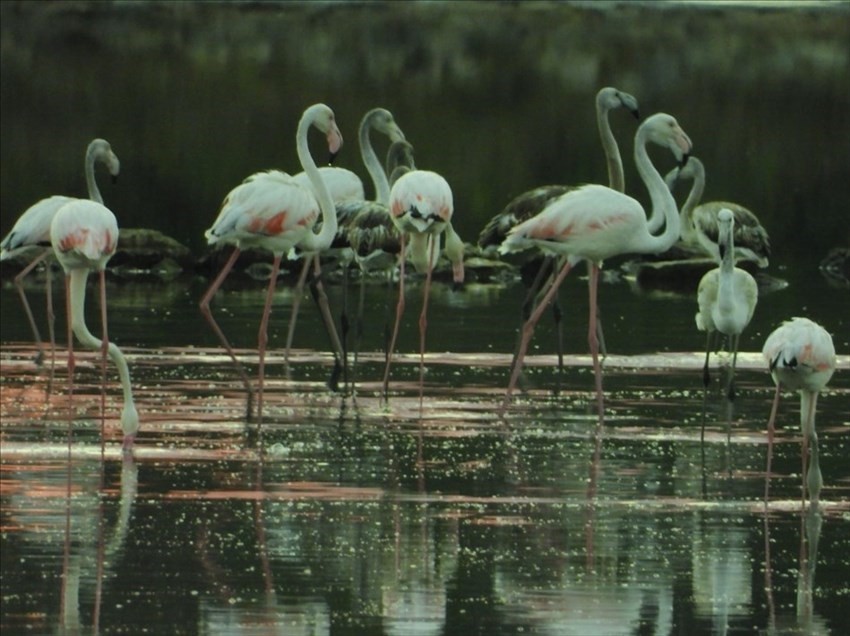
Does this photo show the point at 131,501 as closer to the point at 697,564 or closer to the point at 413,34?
the point at 697,564

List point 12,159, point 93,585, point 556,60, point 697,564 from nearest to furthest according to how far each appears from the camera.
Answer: point 93,585
point 697,564
point 12,159
point 556,60

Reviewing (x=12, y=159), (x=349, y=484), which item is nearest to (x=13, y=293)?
(x=349, y=484)

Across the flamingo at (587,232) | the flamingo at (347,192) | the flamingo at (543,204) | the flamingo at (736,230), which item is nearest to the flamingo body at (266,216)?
the flamingo at (347,192)

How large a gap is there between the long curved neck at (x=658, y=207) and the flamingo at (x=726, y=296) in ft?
1.12

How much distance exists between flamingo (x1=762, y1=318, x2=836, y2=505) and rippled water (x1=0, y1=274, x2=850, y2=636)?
0.57 feet

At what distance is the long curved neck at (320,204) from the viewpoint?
585 inches

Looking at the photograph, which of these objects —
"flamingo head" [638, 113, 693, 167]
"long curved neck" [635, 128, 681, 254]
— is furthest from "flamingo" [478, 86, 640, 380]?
"long curved neck" [635, 128, 681, 254]

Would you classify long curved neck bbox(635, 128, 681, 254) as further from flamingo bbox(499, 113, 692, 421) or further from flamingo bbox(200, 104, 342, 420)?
flamingo bbox(200, 104, 342, 420)

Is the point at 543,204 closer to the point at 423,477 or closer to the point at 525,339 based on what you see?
the point at 525,339

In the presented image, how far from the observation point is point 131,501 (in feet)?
34.7

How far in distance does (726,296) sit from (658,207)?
1.42 m

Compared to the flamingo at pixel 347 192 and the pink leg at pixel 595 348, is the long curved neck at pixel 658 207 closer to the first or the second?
the pink leg at pixel 595 348

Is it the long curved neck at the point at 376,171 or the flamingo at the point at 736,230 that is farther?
the flamingo at the point at 736,230

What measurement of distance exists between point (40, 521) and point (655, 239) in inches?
220
